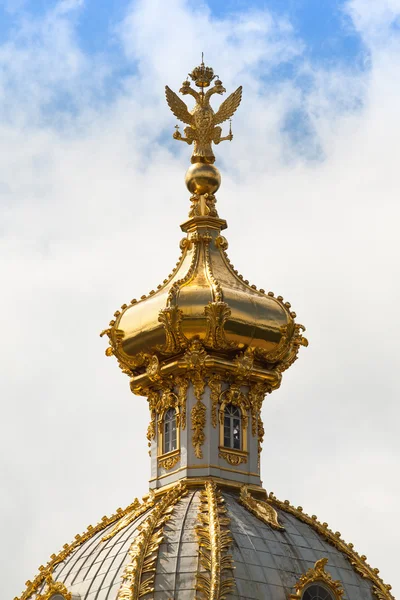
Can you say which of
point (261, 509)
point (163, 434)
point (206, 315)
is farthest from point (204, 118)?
point (261, 509)

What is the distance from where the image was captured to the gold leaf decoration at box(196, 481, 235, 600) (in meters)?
56.5

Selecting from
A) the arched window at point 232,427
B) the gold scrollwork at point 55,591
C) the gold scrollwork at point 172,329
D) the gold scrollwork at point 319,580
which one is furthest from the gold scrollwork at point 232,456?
the gold scrollwork at point 55,591

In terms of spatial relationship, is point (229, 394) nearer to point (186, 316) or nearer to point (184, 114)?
point (186, 316)

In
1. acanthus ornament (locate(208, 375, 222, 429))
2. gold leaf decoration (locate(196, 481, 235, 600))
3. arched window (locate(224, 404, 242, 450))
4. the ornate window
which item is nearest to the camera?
gold leaf decoration (locate(196, 481, 235, 600))

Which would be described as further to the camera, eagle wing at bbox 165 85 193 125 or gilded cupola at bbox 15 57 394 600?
eagle wing at bbox 165 85 193 125

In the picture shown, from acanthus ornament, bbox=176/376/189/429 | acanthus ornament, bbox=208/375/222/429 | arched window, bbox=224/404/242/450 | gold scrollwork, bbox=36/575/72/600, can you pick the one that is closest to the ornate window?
arched window, bbox=224/404/242/450

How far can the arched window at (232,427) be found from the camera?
204 ft

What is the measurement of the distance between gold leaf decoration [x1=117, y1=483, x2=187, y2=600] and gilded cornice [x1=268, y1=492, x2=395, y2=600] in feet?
11.4

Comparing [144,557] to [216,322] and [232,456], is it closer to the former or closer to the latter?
[232,456]

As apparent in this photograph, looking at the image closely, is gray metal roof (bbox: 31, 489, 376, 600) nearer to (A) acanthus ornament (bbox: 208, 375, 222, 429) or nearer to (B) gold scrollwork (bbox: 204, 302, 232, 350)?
(A) acanthus ornament (bbox: 208, 375, 222, 429)

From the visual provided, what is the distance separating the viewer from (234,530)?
58.6m

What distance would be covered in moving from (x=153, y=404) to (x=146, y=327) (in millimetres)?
2161

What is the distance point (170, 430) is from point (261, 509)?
394 cm

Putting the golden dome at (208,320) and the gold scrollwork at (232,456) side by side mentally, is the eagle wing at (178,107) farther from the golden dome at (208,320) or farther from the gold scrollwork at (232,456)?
the gold scrollwork at (232,456)
